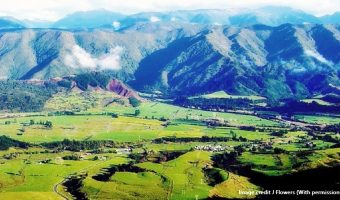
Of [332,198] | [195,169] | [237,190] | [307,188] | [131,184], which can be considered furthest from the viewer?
[195,169]

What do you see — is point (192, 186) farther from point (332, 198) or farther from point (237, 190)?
point (332, 198)

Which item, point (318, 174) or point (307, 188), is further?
point (318, 174)

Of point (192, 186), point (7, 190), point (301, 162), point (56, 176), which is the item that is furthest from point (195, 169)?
point (7, 190)

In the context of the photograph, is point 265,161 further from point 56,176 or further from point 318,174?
point 56,176

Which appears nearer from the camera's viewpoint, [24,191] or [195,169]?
[24,191]

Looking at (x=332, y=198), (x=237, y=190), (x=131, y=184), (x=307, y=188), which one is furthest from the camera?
(x=131, y=184)

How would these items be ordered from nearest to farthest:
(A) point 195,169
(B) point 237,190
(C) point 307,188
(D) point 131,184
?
(C) point 307,188
(B) point 237,190
(D) point 131,184
(A) point 195,169

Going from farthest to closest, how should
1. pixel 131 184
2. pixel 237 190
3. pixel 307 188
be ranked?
pixel 131 184 → pixel 237 190 → pixel 307 188

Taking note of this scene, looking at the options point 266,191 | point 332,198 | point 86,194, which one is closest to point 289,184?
point 266,191
